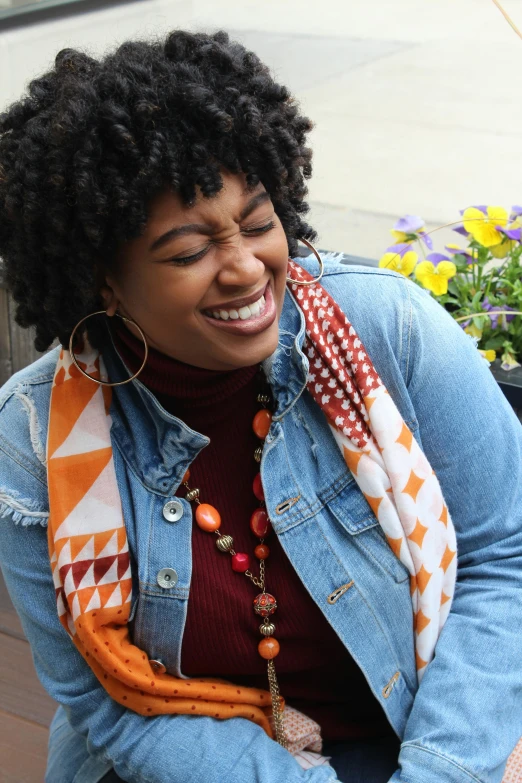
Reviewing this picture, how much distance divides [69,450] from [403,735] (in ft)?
2.27

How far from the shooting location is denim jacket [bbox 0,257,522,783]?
4.49 feet

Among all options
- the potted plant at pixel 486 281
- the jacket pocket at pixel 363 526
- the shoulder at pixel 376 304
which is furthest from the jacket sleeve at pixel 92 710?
the potted plant at pixel 486 281

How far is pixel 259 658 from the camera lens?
56.0 inches

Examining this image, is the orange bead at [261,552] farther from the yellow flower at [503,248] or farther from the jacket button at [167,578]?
the yellow flower at [503,248]

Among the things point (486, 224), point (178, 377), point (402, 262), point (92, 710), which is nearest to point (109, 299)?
point (178, 377)

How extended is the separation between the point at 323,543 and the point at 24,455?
0.48 metres

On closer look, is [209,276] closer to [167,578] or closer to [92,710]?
[167,578]

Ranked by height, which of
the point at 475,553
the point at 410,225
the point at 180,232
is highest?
the point at 180,232

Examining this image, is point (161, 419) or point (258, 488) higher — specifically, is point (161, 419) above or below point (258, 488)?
above

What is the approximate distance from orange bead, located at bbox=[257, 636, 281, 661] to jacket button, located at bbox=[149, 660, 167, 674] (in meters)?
0.15

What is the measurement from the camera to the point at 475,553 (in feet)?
4.86

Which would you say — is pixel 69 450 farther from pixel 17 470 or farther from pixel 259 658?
pixel 259 658

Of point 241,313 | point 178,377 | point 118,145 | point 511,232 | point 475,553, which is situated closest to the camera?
point 118,145

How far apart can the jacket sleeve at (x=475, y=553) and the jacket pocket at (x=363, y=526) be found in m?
0.13
